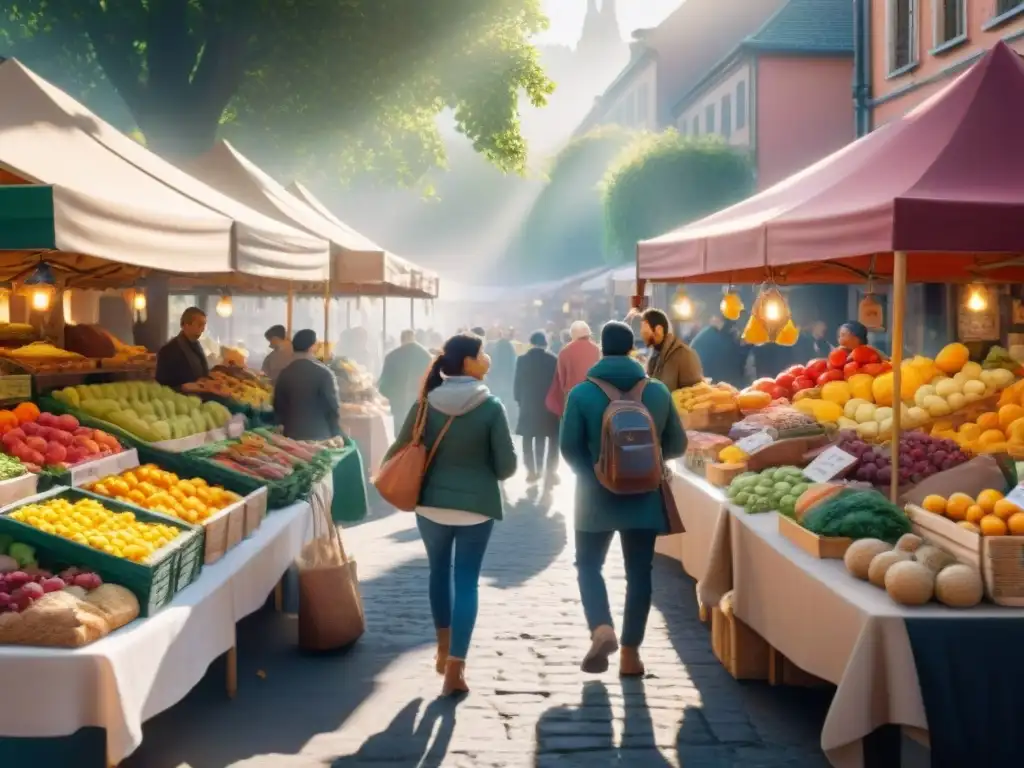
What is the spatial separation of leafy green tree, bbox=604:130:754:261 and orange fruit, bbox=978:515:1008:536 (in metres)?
27.8

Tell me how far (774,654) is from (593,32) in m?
144

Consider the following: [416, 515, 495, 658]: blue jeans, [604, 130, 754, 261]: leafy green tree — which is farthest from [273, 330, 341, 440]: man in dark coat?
[604, 130, 754, 261]: leafy green tree

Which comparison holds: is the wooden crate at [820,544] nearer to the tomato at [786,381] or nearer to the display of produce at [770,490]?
the display of produce at [770,490]

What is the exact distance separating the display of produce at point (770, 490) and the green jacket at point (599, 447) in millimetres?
772

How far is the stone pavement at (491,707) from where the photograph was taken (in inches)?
219

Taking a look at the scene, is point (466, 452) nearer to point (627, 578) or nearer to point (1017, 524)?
point (627, 578)

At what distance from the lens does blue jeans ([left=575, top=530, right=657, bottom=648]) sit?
6.77 meters

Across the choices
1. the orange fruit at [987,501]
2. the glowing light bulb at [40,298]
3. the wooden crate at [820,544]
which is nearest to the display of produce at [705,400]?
the wooden crate at [820,544]

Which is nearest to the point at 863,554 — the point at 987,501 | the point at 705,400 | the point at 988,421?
the point at 987,501

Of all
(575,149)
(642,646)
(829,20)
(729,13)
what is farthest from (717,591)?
(575,149)

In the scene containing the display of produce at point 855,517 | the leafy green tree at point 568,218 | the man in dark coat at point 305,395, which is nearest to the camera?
the display of produce at point 855,517

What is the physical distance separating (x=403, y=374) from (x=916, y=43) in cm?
956

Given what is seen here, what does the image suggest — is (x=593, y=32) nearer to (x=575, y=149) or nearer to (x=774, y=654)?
(x=575, y=149)

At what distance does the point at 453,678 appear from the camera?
6.48 metres
